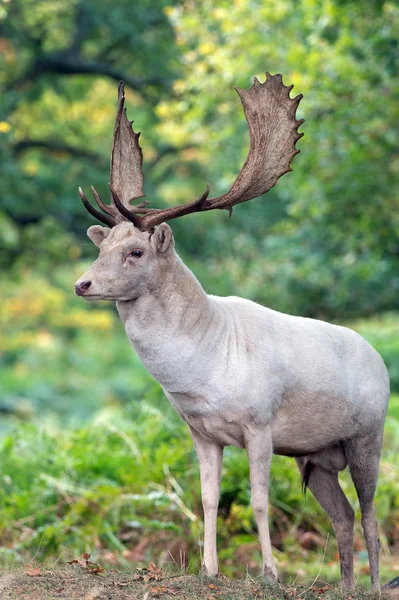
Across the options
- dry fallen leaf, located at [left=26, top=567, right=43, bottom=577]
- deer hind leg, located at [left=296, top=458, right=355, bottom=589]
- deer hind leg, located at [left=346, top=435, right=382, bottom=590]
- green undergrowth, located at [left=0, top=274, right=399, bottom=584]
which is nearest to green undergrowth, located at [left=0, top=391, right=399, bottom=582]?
green undergrowth, located at [left=0, top=274, right=399, bottom=584]

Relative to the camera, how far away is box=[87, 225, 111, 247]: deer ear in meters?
4.99

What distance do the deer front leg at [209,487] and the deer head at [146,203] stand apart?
93 centimetres

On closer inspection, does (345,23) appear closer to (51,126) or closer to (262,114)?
(262,114)

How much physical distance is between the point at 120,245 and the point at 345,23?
7440 millimetres

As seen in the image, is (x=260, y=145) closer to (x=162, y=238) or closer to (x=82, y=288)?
(x=162, y=238)

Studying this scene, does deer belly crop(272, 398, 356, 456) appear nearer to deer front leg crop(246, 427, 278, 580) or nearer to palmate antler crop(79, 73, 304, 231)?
deer front leg crop(246, 427, 278, 580)

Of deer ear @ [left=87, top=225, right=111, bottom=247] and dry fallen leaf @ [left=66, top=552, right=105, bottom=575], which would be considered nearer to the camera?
dry fallen leaf @ [left=66, top=552, right=105, bottom=575]

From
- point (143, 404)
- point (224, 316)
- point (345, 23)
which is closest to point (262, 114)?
point (224, 316)

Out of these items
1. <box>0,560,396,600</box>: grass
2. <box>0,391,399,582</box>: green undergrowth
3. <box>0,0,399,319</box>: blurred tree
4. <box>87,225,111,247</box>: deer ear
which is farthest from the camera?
<box>0,0,399,319</box>: blurred tree

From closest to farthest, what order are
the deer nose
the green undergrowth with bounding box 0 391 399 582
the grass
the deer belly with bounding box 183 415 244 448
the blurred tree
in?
the grass, the deer nose, the deer belly with bounding box 183 415 244 448, the green undergrowth with bounding box 0 391 399 582, the blurred tree

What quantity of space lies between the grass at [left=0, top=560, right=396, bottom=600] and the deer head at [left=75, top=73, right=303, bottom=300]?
1.40 metres

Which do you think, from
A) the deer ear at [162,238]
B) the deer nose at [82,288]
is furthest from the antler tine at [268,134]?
the deer nose at [82,288]

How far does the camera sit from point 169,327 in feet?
15.9

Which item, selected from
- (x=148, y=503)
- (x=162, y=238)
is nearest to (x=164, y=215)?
(x=162, y=238)
